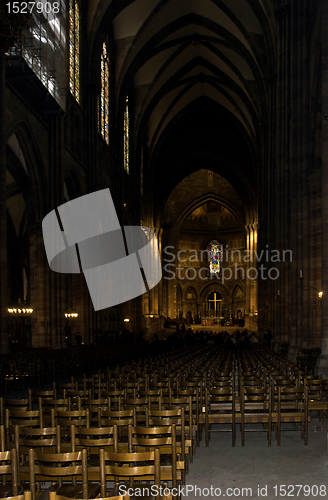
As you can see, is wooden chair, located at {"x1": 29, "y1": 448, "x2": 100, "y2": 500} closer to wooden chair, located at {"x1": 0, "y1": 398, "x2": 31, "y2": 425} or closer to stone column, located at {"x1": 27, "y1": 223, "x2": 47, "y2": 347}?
wooden chair, located at {"x1": 0, "y1": 398, "x2": 31, "y2": 425}

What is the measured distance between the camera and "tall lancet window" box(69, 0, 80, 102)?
97.0 ft

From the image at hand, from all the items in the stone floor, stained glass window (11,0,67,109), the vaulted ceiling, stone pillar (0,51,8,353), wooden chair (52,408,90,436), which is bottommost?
the stone floor

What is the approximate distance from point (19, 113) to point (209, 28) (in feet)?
77.3

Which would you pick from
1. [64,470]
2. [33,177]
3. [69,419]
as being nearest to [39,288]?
[33,177]

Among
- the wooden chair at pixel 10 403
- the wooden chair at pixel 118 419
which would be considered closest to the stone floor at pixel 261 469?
the wooden chair at pixel 118 419

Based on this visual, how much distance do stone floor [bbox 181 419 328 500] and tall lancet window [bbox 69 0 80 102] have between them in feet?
83.3

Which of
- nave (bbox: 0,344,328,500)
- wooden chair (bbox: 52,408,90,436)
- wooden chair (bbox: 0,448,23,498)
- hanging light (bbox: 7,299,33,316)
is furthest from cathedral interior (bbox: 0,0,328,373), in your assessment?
wooden chair (bbox: 0,448,23,498)

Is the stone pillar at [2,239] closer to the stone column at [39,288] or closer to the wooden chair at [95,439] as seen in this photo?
the stone column at [39,288]

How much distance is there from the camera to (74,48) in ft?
98.9

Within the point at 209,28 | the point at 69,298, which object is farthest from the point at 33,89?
the point at 209,28

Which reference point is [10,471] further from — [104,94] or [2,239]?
[104,94]

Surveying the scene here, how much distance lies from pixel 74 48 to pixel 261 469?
28.2 m

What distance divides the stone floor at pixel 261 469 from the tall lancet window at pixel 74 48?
83.3 feet

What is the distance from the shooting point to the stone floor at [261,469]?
595 centimetres
